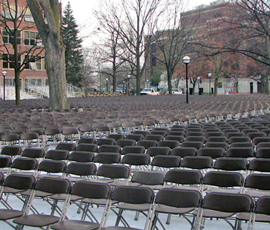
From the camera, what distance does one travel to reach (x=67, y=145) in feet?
25.1

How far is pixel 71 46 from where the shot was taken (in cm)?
5278

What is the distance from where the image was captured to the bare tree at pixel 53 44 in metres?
17.9

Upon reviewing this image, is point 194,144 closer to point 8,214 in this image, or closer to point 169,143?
point 169,143

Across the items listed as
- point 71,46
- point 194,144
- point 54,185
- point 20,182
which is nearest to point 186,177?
point 54,185

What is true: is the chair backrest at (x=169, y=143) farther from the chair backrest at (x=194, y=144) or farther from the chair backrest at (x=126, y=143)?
the chair backrest at (x=126, y=143)

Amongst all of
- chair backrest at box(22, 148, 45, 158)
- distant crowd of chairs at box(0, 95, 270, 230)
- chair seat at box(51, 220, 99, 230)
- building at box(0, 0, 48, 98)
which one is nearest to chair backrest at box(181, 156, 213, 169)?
distant crowd of chairs at box(0, 95, 270, 230)

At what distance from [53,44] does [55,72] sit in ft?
4.90

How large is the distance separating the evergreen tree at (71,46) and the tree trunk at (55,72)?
111ft

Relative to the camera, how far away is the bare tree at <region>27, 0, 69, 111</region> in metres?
17.9

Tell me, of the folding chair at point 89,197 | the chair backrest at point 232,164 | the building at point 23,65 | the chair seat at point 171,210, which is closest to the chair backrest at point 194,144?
the chair backrest at point 232,164

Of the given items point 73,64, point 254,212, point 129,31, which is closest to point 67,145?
point 254,212

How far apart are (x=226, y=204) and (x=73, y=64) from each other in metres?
51.8

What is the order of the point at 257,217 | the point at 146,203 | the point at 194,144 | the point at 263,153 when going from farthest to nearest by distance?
the point at 194,144, the point at 263,153, the point at 146,203, the point at 257,217

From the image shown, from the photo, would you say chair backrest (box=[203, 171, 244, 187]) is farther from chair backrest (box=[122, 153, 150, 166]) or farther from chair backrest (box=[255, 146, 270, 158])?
chair backrest (box=[255, 146, 270, 158])
